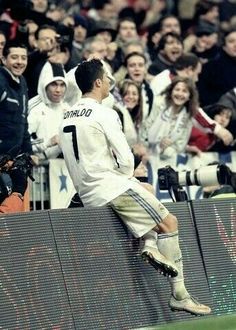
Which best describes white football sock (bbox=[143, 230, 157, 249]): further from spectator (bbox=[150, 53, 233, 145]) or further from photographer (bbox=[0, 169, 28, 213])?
spectator (bbox=[150, 53, 233, 145])

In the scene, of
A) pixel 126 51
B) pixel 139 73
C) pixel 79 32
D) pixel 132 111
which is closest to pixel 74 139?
pixel 132 111

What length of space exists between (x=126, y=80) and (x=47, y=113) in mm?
Result: 1396

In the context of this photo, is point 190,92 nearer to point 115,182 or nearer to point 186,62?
point 186,62

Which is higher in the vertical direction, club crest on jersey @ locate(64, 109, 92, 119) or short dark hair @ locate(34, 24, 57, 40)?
short dark hair @ locate(34, 24, 57, 40)

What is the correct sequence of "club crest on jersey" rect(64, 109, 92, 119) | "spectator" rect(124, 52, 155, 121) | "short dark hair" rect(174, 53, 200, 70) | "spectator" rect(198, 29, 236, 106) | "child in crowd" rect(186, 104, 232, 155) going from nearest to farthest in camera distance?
1. "club crest on jersey" rect(64, 109, 92, 119)
2. "spectator" rect(124, 52, 155, 121)
3. "child in crowd" rect(186, 104, 232, 155)
4. "short dark hair" rect(174, 53, 200, 70)
5. "spectator" rect(198, 29, 236, 106)

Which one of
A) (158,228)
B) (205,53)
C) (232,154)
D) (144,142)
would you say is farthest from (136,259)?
(205,53)

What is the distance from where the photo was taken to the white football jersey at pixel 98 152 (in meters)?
11.2

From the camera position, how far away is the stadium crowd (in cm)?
1393

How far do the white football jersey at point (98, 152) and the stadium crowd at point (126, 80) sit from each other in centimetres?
143

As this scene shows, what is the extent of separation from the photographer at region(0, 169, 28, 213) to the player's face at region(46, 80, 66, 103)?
2.74 m

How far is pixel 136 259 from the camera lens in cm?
1170

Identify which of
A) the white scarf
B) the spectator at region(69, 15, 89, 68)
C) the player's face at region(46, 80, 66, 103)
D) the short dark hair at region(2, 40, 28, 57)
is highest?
the spectator at region(69, 15, 89, 68)

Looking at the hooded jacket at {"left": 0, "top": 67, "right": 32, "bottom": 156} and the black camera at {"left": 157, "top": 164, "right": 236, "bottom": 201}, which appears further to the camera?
the hooded jacket at {"left": 0, "top": 67, "right": 32, "bottom": 156}

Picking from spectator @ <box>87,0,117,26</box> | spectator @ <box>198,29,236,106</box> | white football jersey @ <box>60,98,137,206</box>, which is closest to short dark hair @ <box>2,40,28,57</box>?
white football jersey @ <box>60,98,137,206</box>
